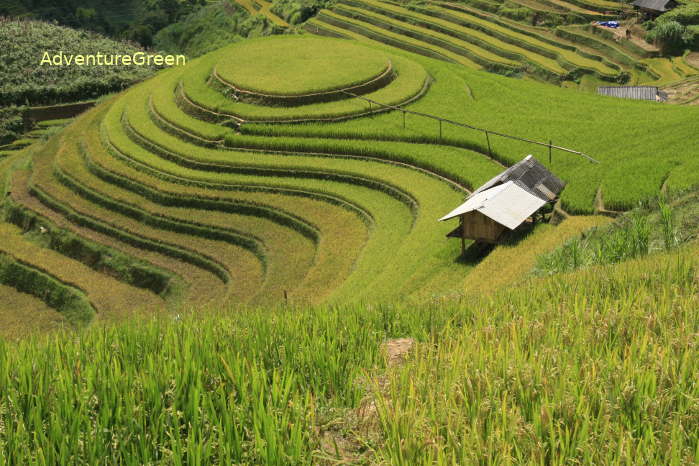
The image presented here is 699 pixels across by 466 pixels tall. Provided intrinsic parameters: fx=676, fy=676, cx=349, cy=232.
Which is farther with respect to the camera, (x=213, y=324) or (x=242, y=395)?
(x=213, y=324)

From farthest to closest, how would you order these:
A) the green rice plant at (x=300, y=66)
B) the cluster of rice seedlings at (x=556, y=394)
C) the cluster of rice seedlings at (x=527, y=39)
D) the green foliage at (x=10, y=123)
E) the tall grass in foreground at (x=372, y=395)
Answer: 1. the cluster of rice seedlings at (x=527, y=39)
2. the green foliage at (x=10, y=123)
3. the green rice plant at (x=300, y=66)
4. the tall grass in foreground at (x=372, y=395)
5. the cluster of rice seedlings at (x=556, y=394)

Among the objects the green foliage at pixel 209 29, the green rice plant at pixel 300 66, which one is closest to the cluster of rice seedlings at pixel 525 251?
the green rice plant at pixel 300 66

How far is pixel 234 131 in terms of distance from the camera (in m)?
34.5

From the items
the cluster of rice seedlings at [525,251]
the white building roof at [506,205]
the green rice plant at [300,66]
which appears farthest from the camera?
the green rice plant at [300,66]

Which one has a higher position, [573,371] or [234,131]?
[573,371]

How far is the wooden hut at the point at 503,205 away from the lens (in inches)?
748

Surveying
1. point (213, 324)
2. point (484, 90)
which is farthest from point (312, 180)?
point (213, 324)

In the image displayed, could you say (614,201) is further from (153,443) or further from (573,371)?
(153,443)

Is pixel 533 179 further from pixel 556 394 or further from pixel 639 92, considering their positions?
pixel 639 92

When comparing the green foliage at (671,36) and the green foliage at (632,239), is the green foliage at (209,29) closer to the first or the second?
the green foliage at (671,36)

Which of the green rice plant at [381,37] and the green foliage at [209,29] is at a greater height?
the green rice plant at [381,37]

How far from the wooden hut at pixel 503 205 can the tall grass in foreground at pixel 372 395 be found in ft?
42.9

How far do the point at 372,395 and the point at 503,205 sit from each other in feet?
50.3

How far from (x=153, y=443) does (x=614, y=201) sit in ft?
57.7
